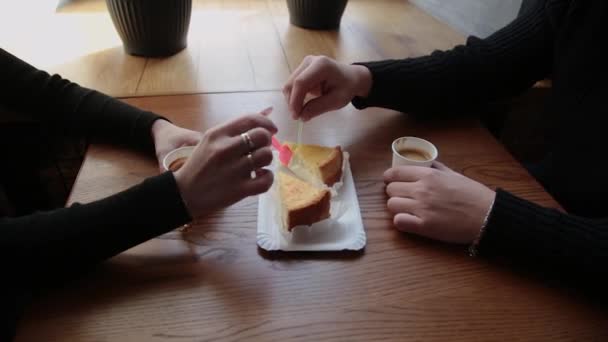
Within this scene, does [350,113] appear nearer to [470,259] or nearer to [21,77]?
[470,259]

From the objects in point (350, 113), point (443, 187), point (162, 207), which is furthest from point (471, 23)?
point (162, 207)

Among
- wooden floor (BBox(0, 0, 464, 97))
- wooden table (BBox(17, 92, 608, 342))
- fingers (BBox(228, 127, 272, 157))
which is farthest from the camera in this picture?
wooden floor (BBox(0, 0, 464, 97))

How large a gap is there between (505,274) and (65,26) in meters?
1.38

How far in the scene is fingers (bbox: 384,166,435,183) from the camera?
65 centimetres

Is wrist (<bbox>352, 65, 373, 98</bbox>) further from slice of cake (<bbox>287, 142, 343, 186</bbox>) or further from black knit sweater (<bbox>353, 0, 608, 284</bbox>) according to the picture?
slice of cake (<bbox>287, 142, 343, 186</bbox>)

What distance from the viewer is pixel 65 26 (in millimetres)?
1281

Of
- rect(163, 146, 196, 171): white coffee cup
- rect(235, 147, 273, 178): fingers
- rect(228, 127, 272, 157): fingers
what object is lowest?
rect(163, 146, 196, 171): white coffee cup

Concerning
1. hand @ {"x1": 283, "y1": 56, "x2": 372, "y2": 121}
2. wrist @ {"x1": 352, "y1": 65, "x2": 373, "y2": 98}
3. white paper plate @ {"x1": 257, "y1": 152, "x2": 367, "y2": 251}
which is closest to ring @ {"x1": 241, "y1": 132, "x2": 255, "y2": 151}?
white paper plate @ {"x1": 257, "y1": 152, "x2": 367, "y2": 251}

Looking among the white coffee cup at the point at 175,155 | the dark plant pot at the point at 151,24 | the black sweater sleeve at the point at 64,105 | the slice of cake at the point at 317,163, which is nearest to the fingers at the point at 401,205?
the slice of cake at the point at 317,163

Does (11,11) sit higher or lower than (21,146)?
higher

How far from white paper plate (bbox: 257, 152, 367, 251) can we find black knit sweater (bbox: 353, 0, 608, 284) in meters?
0.18

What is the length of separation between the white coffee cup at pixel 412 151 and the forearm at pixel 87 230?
361 mm

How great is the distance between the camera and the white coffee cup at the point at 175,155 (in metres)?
0.65

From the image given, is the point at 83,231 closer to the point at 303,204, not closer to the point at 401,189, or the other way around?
the point at 303,204
